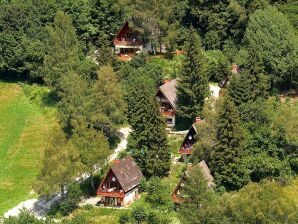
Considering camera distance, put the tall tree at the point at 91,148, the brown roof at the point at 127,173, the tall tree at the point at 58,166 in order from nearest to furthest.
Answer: the tall tree at the point at 58,166 → the brown roof at the point at 127,173 → the tall tree at the point at 91,148

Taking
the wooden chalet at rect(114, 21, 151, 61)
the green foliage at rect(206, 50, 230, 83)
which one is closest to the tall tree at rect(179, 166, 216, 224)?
the green foliage at rect(206, 50, 230, 83)

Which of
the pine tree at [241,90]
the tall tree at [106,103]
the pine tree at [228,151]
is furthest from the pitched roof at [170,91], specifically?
the pine tree at [228,151]

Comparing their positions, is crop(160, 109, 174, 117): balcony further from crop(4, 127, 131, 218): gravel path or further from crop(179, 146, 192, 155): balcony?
crop(4, 127, 131, 218): gravel path

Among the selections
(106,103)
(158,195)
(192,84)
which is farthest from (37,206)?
(192,84)

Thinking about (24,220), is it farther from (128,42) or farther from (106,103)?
(128,42)

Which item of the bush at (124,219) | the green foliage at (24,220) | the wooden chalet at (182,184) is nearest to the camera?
the green foliage at (24,220)

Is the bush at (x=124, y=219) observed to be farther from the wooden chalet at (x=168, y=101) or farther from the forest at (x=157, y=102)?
the wooden chalet at (x=168, y=101)
